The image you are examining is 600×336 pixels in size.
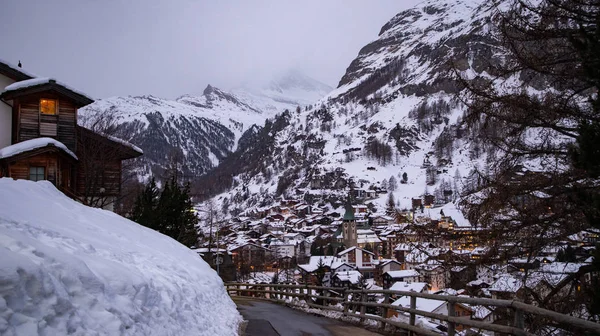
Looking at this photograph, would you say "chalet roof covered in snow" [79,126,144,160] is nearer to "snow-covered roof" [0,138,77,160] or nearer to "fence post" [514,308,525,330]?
"snow-covered roof" [0,138,77,160]

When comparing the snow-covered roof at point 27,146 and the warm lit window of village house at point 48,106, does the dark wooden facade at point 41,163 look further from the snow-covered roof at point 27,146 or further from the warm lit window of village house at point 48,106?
the warm lit window of village house at point 48,106

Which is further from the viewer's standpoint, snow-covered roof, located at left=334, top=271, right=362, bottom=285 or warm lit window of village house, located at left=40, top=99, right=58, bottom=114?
snow-covered roof, located at left=334, top=271, right=362, bottom=285

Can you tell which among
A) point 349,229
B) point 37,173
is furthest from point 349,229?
point 37,173

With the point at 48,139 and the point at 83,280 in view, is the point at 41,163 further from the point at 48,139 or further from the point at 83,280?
the point at 83,280

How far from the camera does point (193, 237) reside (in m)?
30.7

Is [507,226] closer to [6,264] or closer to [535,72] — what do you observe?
[535,72]

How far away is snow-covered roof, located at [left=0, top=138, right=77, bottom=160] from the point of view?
2222 centimetres

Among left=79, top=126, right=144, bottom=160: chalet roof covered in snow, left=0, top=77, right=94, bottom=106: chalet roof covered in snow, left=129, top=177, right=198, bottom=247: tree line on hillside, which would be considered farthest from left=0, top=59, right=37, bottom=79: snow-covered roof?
left=129, top=177, right=198, bottom=247: tree line on hillside

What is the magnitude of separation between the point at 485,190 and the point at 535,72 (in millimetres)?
2136

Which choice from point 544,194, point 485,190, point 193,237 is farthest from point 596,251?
point 193,237

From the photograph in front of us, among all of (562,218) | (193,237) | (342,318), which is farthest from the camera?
(193,237)

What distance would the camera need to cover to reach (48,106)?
2502cm

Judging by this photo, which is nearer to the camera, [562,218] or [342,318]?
[562,218]

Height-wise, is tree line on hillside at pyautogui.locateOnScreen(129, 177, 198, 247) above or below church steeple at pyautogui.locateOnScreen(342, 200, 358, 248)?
above
